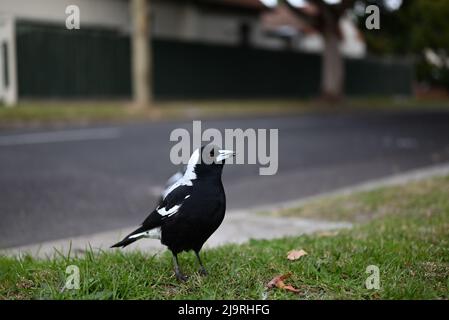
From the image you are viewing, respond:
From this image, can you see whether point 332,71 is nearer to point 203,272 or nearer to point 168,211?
point 203,272

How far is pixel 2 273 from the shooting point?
13.0ft

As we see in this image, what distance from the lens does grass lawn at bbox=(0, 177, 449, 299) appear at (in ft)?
11.8

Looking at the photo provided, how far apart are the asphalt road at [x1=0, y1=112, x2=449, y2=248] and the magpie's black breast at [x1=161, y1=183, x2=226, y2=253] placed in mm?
2543

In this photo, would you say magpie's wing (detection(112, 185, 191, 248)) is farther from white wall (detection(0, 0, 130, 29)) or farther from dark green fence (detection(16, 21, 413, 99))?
white wall (detection(0, 0, 130, 29))

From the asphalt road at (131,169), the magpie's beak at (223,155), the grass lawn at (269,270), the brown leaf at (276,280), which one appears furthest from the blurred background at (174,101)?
the brown leaf at (276,280)

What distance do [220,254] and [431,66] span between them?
116ft

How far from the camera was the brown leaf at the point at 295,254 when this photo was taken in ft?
14.1

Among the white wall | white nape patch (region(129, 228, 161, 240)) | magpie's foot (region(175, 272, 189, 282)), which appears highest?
the white wall

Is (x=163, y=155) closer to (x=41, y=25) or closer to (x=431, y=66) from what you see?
(x=41, y=25)

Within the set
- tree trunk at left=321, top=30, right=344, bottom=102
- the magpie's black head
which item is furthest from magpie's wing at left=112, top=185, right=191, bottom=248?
tree trunk at left=321, top=30, right=344, bottom=102

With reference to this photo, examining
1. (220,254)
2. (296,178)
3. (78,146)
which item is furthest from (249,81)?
(220,254)

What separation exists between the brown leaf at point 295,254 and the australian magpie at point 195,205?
0.85 metres

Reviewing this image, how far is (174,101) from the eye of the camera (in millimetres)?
22641

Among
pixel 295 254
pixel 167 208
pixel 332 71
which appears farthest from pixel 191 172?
pixel 332 71
